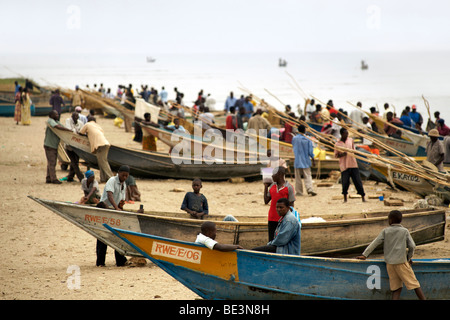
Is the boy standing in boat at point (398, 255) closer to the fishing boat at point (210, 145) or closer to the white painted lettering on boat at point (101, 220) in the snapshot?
the white painted lettering on boat at point (101, 220)

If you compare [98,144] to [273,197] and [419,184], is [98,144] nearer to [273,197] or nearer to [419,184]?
[273,197]

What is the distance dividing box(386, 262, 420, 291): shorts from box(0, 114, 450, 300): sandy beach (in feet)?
7.14

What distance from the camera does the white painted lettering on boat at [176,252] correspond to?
19.7 feet

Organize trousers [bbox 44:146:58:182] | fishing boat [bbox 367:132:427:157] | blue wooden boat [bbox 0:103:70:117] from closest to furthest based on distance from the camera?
1. trousers [bbox 44:146:58:182]
2. fishing boat [bbox 367:132:427:157]
3. blue wooden boat [bbox 0:103:70:117]

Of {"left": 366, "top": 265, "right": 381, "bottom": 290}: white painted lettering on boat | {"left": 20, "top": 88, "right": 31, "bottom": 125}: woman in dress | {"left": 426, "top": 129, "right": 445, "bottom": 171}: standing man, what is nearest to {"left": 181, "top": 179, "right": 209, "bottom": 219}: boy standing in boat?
{"left": 366, "top": 265, "right": 381, "bottom": 290}: white painted lettering on boat

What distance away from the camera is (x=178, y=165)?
46.2 feet

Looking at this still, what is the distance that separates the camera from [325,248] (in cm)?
784

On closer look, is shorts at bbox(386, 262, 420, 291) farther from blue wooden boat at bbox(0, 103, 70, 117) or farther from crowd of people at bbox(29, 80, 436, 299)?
blue wooden boat at bbox(0, 103, 70, 117)

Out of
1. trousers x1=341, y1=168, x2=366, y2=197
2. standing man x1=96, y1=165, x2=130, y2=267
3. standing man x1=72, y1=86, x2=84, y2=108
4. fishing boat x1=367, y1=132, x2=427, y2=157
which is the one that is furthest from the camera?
standing man x1=72, y1=86, x2=84, y2=108

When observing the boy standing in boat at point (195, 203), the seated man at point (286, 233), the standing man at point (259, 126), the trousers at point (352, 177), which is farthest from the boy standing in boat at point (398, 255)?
the standing man at point (259, 126)

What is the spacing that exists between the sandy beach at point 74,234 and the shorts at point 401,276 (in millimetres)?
2177

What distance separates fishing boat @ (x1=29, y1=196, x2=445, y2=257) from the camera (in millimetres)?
7477

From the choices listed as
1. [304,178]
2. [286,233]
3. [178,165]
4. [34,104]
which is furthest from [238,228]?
[34,104]
